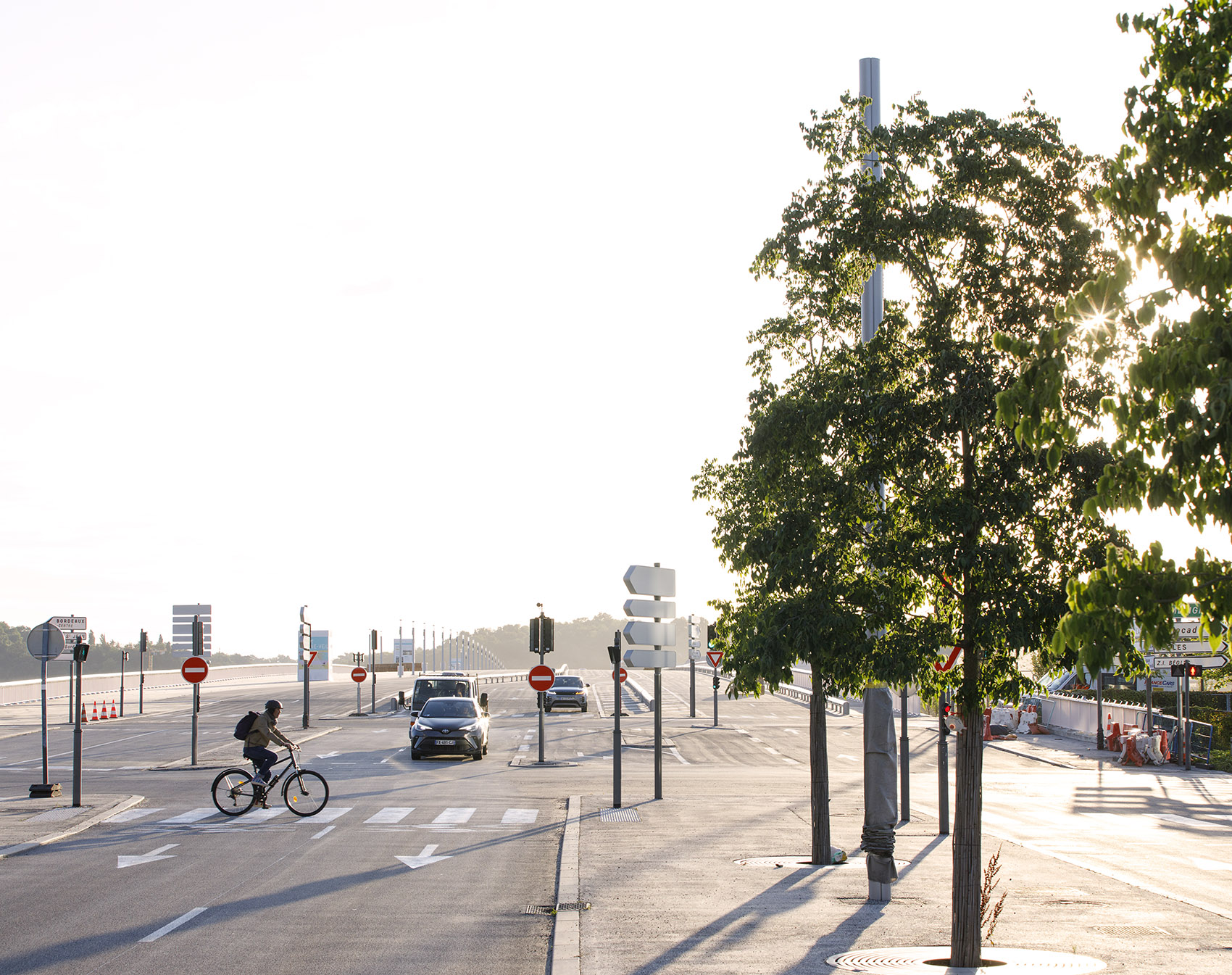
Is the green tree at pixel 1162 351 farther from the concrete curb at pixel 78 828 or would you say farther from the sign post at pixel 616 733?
the sign post at pixel 616 733

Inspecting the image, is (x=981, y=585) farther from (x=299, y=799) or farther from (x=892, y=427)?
(x=299, y=799)

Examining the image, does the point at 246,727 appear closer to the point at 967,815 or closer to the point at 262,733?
the point at 262,733

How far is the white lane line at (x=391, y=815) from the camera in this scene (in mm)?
20219

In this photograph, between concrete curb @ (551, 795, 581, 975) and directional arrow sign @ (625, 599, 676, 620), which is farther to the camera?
directional arrow sign @ (625, 599, 676, 620)

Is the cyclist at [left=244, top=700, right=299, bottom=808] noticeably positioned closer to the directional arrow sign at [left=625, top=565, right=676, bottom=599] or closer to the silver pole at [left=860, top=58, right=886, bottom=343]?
the directional arrow sign at [left=625, top=565, right=676, bottom=599]

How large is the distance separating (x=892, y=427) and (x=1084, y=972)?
415cm

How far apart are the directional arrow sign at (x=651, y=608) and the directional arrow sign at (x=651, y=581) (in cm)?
15

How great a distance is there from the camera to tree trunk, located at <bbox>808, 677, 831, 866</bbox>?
50.1 ft

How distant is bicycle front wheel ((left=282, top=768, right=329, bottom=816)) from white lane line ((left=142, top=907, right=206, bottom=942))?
27.4 ft

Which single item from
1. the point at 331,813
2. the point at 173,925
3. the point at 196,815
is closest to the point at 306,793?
the point at 331,813

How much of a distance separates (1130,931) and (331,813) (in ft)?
44.4

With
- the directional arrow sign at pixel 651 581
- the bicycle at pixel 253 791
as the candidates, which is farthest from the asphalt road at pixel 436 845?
the directional arrow sign at pixel 651 581

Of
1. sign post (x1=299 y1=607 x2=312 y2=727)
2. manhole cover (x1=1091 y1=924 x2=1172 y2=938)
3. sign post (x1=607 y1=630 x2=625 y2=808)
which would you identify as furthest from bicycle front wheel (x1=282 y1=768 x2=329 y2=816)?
sign post (x1=299 y1=607 x2=312 y2=727)

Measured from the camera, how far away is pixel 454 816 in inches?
829
